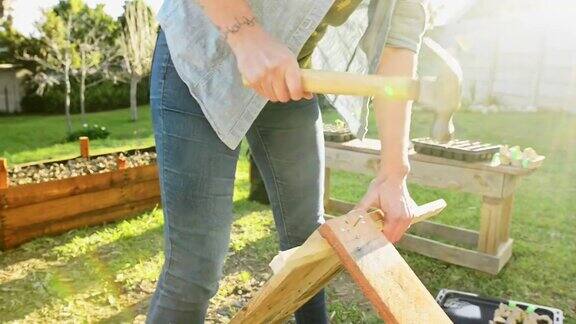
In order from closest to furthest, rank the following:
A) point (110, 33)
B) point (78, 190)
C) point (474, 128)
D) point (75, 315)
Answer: point (75, 315), point (78, 190), point (474, 128), point (110, 33)

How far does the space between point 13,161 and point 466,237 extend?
24.2 feet

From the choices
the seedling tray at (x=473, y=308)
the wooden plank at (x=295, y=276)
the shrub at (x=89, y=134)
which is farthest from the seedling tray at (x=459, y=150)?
the shrub at (x=89, y=134)

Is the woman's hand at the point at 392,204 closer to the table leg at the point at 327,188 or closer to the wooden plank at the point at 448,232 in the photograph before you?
the wooden plank at the point at 448,232

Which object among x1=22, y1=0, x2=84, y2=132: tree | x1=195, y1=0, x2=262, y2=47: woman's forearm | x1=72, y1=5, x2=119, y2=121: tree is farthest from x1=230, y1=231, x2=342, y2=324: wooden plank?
x1=72, y1=5, x2=119, y2=121: tree

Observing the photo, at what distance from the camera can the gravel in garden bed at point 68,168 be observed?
16.2 feet

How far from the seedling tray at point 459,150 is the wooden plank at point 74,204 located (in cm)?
262

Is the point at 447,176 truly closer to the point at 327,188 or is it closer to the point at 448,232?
the point at 448,232

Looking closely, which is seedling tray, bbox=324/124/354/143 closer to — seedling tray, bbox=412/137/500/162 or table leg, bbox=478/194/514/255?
seedling tray, bbox=412/137/500/162

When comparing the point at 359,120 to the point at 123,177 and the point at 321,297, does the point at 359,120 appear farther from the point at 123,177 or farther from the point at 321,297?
the point at 123,177

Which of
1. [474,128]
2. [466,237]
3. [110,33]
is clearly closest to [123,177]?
[466,237]

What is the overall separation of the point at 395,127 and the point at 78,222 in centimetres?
380

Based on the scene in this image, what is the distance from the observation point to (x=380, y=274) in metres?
1.23

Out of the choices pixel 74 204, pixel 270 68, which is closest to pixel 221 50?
pixel 270 68

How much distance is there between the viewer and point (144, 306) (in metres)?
3.45
